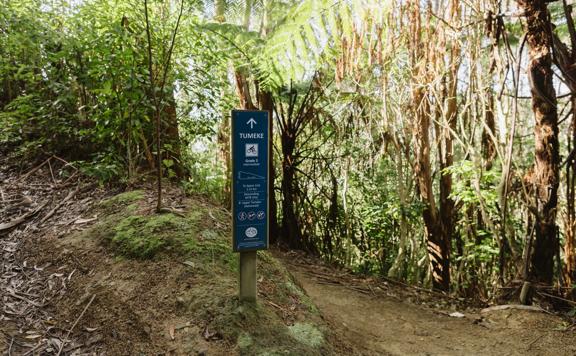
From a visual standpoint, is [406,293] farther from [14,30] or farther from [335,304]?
[14,30]

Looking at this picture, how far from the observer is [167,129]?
199 inches

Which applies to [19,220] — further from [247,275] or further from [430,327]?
[430,327]

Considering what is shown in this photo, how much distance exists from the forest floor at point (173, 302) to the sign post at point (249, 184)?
423 mm

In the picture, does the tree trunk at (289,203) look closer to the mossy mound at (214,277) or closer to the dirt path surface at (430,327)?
the dirt path surface at (430,327)

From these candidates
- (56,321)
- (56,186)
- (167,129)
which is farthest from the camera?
(167,129)

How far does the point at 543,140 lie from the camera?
3516mm

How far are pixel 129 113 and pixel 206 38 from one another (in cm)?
145

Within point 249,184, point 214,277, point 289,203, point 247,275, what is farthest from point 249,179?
point 289,203

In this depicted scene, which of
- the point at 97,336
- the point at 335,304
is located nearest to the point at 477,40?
the point at 335,304

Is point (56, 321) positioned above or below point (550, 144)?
below

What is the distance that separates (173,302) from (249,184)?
96cm

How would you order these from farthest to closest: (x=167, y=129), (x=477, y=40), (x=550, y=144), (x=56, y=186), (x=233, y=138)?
1. (x=167, y=129)
2. (x=56, y=186)
3. (x=477, y=40)
4. (x=550, y=144)
5. (x=233, y=138)

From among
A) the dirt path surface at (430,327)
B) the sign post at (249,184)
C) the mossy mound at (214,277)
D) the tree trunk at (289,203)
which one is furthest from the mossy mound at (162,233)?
the tree trunk at (289,203)

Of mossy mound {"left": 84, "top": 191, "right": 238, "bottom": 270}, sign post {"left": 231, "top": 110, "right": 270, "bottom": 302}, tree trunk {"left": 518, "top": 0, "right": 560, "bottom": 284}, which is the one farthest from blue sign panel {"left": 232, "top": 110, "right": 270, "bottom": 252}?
tree trunk {"left": 518, "top": 0, "right": 560, "bottom": 284}
